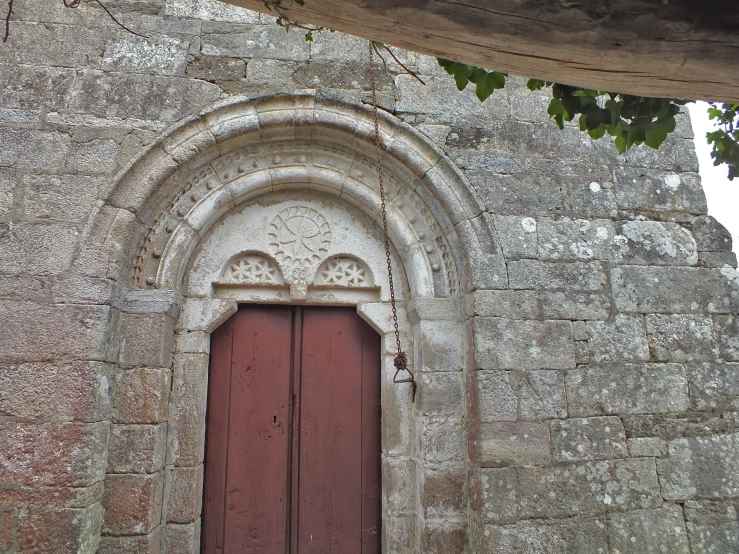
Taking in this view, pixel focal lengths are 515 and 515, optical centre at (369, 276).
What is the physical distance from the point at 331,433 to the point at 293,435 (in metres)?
0.22

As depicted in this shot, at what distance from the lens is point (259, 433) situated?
300cm

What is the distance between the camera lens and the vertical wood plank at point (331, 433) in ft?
9.66

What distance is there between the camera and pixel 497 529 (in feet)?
8.48

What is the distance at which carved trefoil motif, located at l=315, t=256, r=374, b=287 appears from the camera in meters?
3.19

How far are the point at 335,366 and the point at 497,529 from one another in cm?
125

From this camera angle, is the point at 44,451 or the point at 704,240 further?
the point at 704,240

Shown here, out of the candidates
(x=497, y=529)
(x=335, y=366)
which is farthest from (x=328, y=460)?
(x=497, y=529)

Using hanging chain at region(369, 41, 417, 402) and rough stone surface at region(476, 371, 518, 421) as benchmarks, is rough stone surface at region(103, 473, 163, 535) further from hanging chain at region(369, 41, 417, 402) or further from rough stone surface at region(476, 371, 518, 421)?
rough stone surface at region(476, 371, 518, 421)

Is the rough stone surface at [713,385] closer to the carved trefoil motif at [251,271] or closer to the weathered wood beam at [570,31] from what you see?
the weathered wood beam at [570,31]

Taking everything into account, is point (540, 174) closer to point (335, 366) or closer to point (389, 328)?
point (389, 328)

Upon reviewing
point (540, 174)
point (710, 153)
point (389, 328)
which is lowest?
point (389, 328)

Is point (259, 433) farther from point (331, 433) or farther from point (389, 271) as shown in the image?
point (389, 271)

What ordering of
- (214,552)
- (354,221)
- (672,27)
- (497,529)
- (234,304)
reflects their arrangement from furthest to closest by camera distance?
(354,221) → (234,304) → (214,552) → (497,529) → (672,27)

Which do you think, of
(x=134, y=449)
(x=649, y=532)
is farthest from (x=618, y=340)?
(x=134, y=449)
